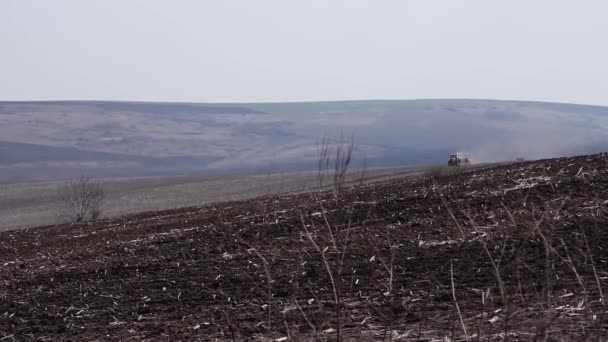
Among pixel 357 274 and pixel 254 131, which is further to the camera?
pixel 254 131

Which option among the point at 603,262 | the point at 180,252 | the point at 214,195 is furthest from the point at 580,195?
the point at 214,195

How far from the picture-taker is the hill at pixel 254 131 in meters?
124

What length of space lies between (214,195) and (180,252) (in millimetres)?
49063

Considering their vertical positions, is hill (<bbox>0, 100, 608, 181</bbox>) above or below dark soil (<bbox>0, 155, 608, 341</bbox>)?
below

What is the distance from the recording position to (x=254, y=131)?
526 ft

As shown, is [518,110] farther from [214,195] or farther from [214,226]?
[214,226]

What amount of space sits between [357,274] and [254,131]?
5948 inches

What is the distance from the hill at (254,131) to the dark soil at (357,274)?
282ft

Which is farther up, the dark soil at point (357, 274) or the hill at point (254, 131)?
the dark soil at point (357, 274)

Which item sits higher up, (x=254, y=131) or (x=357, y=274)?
(x=357, y=274)

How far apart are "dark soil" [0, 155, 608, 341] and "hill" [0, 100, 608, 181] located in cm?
8586

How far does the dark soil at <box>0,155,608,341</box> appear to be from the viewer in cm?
708

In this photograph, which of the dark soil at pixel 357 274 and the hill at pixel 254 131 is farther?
the hill at pixel 254 131

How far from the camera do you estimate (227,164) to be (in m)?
136
